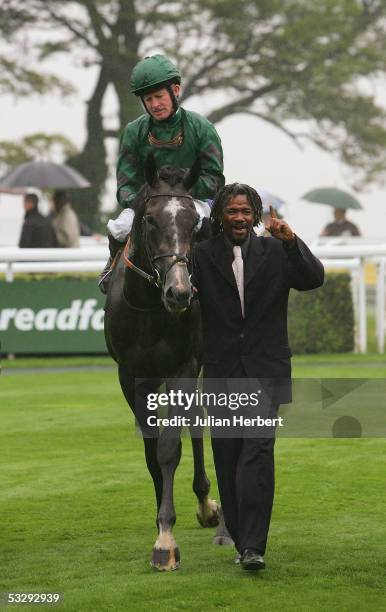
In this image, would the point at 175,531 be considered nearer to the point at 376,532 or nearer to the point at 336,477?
the point at 376,532

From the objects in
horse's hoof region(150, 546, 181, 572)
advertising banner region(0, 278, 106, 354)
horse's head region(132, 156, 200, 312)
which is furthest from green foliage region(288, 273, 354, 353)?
horse's hoof region(150, 546, 181, 572)

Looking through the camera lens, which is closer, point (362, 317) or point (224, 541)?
point (224, 541)

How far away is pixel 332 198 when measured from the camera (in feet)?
82.2

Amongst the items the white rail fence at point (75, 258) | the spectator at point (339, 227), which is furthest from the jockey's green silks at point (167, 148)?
the spectator at point (339, 227)

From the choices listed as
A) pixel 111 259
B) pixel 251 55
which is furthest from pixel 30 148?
pixel 111 259

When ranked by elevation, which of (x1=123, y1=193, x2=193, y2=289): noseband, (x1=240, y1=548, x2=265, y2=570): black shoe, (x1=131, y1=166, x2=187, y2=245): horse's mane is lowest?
(x1=240, y1=548, x2=265, y2=570): black shoe

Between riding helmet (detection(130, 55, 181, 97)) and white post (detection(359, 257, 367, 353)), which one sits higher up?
riding helmet (detection(130, 55, 181, 97))

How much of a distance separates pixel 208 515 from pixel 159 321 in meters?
1.11

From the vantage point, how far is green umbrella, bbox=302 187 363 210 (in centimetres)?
2479

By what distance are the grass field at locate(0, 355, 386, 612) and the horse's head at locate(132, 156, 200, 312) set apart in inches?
45.0

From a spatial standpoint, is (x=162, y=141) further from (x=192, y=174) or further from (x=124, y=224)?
(x=192, y=174)

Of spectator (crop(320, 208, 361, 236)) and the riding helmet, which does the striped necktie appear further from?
spectator (crop(320, 208, 361, 236))

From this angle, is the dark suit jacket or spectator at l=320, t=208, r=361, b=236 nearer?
the dark suit jacket
